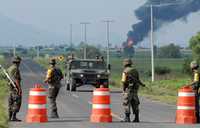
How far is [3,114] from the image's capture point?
73.6ft

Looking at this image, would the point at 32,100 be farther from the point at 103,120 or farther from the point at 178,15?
the point at 178,15

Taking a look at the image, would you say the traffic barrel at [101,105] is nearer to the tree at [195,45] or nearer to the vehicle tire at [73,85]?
the vehicle tire at [73,85]

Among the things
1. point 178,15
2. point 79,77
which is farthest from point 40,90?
point 178,15

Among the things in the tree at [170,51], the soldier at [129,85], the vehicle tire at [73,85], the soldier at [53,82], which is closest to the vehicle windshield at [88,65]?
the vehicle tire at [73,85]

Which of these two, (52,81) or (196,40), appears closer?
(52,81)

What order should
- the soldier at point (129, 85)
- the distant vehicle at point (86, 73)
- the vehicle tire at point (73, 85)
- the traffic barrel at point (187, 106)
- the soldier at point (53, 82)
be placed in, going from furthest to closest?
the vehicle tire at point (73, 85) → the distant vehicle at point (86, 73) → the soldier at point (53, 82) → the soldier at point (129, 85) → the traffic barrel at point (187, 106)

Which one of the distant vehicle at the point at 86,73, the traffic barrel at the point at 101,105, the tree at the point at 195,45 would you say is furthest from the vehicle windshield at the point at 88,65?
the tree at the point at 195,45

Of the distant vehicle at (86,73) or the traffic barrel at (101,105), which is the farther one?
the distant vehicle at (86,73)

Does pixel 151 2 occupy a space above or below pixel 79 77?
above

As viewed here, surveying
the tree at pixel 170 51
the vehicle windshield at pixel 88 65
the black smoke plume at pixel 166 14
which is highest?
the black smoke plume at pixel 166 14

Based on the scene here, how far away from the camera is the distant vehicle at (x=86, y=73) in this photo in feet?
140

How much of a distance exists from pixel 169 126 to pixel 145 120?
102 inches

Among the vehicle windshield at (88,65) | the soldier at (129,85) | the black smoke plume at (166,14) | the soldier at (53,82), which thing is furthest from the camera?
the black smoke plume at (166,14)

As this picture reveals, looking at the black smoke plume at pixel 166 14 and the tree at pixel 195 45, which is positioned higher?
the black smoke plume at pixel 166 14
